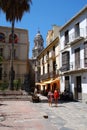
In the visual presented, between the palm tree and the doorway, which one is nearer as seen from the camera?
the doorway

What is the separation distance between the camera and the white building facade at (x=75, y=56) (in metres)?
27.7

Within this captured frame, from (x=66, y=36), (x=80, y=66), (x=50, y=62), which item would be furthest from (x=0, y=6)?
(x=50, y=62)

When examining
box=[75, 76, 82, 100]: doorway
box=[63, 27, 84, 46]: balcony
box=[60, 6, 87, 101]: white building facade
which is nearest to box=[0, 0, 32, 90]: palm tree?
box=[60, 6, 87, 101]: white building facade

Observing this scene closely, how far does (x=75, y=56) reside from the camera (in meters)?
30.1

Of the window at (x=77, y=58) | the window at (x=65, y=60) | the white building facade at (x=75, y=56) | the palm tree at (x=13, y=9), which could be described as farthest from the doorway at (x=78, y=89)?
the palm tree at (x=13, y=9)

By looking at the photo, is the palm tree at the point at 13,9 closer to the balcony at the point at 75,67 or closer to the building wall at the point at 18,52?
the balcony at the point at 75,67

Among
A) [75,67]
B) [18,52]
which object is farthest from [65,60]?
[18,52]

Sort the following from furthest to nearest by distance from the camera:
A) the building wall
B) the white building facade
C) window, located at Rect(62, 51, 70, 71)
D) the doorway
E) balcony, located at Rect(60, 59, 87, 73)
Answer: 1. the building wall
2. window, located at Rect(62, 51, 70, 71)
3. the doorway
4. the white building facade
5. balcony, located at Rect(60, 59, 87, 73)

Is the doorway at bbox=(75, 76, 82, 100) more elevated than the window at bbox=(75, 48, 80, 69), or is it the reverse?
the window at bbox=(75, 48, 80, 69)

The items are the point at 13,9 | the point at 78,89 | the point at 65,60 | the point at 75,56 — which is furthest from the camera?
the point at 65,60

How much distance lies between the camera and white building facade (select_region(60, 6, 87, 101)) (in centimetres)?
2766

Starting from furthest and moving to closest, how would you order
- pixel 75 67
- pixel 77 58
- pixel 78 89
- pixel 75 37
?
pixel 75 37 < pixel 78 89 < pixel 75 67 < pixel 77 58

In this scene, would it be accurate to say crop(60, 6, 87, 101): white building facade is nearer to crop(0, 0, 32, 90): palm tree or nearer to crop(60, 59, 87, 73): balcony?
crop(60, 59, 87, 73): balcony

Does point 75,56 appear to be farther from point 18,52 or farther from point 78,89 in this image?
point 18,52
